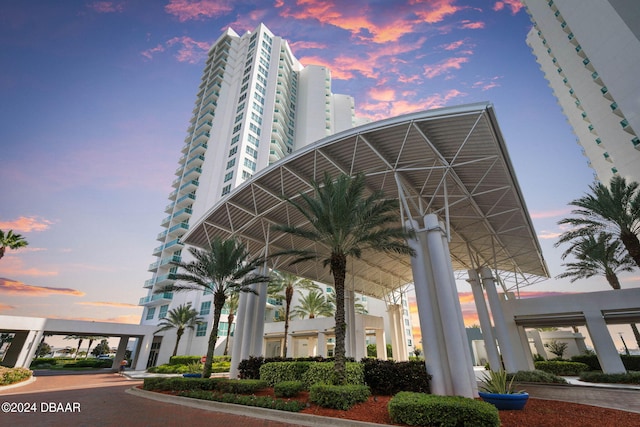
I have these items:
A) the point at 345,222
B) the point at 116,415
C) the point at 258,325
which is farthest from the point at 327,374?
the point at 258,325

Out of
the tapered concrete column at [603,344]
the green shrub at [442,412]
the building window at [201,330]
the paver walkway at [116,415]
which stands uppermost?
the building window at [201,330]

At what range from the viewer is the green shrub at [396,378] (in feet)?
44.5

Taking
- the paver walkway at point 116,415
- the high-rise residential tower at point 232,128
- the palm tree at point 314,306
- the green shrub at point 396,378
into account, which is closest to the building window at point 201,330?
the high-rise residential tower at point 232,128

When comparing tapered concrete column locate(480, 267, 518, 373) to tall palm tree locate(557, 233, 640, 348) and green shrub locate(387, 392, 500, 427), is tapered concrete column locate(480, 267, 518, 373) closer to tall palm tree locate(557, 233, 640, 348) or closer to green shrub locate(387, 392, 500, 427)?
tall palm tree locate(557, 233, 640, 348)

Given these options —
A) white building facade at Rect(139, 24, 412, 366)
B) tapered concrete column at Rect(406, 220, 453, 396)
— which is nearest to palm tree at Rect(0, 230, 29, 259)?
white building facade at Rect(139, 24, 412, 366)

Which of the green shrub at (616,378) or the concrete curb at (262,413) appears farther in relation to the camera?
the green shrub at (616,378)

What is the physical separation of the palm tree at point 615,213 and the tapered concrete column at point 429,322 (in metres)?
15.3

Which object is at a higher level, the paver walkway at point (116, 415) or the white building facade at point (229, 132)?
the white building facade at point (229, 132)

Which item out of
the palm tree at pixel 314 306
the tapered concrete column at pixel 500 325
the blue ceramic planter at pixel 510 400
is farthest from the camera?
the palm tree at pixel 314 306

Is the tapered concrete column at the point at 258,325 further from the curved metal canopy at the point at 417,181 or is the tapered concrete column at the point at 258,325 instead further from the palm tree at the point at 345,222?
the palm tree at the point at 345,222

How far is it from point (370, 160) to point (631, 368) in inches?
1260

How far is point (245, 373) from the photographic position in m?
19.9

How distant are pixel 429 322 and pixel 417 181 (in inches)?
408

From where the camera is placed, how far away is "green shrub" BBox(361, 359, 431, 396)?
13.6 meters
